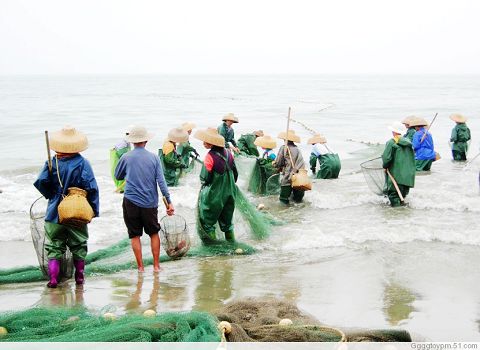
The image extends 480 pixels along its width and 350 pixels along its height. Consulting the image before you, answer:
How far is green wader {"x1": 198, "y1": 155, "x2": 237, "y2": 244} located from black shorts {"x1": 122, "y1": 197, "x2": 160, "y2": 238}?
1099 mm

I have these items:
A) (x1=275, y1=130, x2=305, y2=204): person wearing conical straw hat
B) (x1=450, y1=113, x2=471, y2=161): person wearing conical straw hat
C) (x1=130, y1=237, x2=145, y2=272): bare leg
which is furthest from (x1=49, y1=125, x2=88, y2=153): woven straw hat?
(x1=450, y1=113, x2=471, y2=161): person wearing conical straw hat

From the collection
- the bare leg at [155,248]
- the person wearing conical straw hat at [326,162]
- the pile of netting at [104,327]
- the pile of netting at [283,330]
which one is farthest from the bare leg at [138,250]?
the person wearing conical straw hat at [326,162]

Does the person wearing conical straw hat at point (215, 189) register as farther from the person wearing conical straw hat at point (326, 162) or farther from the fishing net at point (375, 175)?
the person wearing conical straw hat at point (326, 162)

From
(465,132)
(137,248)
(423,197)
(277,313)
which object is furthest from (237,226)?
(465,132)

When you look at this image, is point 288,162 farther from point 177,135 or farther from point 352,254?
point 352,254

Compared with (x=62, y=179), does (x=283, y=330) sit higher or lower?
lower

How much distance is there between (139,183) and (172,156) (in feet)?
17.9

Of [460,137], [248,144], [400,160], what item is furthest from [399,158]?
[460,137]

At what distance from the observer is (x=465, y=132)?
54.1 feet

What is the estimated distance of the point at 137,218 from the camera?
20.9 ft

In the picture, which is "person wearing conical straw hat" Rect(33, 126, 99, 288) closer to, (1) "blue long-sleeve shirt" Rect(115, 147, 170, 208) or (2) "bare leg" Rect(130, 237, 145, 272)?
(1) "blue long-sleeve shirt" Rect(115, 147, 170, 208)

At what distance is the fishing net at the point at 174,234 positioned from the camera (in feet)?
23.2

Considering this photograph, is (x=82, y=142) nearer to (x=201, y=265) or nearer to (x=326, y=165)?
(x=201, y=265)

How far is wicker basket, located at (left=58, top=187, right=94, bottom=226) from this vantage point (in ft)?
18.2
